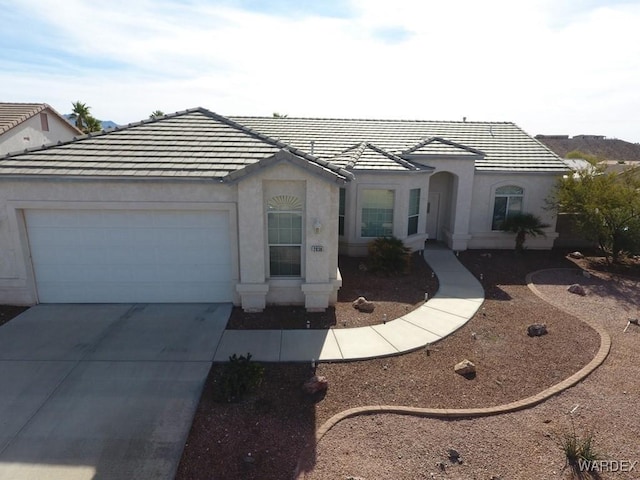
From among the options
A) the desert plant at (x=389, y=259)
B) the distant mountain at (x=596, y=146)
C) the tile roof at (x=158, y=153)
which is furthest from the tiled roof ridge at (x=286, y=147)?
the distant mountain at (x=596, y=146)

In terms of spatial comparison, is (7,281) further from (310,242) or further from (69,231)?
(310,242)

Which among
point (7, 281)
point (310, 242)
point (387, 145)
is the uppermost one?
point (387, 145)

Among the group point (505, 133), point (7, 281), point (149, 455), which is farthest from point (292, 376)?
point (505, 133)

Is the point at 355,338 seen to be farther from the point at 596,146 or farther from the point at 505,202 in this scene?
the point at 596,146

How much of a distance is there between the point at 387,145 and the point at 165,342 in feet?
41.5

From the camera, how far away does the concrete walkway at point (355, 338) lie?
7.89m

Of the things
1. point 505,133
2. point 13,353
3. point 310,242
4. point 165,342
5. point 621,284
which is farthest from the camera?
point 505,133

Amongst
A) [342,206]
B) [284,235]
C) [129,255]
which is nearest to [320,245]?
[284,235]

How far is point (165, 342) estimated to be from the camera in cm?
823

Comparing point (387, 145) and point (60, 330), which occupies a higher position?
point (387, 145)

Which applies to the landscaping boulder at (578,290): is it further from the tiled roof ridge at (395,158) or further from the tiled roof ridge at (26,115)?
the tiled roof ridge at (26,115)

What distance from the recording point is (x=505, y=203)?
16250 mm

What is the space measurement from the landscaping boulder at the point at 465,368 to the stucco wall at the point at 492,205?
32.2 ft

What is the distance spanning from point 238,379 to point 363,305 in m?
4.44
